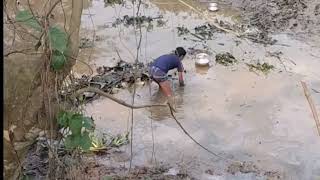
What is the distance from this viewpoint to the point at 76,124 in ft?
13.8

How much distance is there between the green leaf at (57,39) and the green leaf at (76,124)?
0.51m

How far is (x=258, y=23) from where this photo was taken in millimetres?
12258

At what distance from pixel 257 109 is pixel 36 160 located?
3.64 m

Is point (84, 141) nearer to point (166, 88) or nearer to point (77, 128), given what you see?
point (77, 128)

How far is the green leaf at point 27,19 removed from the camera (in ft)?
12.5

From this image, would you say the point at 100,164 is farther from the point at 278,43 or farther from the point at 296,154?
the point at 278,43

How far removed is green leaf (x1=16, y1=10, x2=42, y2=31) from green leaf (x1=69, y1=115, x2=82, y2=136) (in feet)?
2.38

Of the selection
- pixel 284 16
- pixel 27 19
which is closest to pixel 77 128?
pixel 27 19

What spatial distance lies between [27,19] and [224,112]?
526 cm

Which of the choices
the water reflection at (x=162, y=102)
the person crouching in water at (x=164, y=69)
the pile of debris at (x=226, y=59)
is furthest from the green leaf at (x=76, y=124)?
the pile of debris at (x=226, y=59)

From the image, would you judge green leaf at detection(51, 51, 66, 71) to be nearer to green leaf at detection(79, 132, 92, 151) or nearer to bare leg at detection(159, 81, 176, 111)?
green leaf at detection(79, 132, 92, 151)

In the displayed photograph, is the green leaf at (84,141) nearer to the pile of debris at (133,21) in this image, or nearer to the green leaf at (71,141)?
the green leaf at (71,141)

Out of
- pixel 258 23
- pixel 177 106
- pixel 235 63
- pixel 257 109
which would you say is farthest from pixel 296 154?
pixel 258 23

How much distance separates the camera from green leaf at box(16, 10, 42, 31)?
3.81 meters
